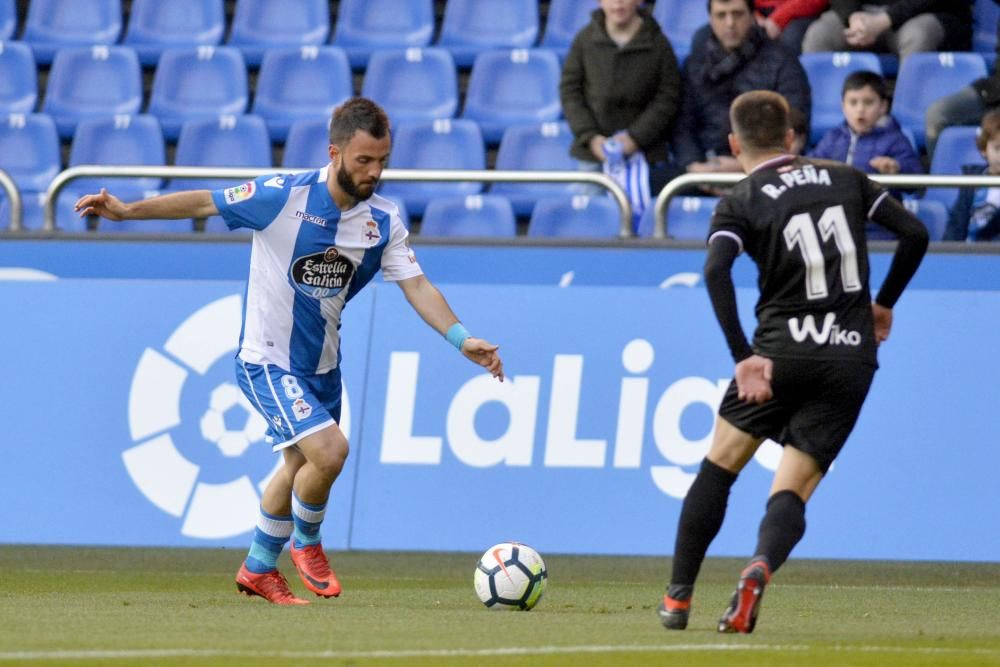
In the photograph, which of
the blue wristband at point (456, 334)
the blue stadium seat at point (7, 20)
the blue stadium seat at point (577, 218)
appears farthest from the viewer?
the blue stadium seat at point (7, 20)

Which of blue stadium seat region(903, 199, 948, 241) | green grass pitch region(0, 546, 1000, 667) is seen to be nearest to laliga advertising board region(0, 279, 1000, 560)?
green grass pitch region(0, 546, 1000, 667)

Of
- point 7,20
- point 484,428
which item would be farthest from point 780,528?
point 7,20

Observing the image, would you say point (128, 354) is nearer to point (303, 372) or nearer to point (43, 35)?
point (303, 372)

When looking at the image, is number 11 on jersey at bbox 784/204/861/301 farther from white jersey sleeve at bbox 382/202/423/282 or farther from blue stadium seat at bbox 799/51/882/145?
blue stadium seat at bbox 799/51/882/145

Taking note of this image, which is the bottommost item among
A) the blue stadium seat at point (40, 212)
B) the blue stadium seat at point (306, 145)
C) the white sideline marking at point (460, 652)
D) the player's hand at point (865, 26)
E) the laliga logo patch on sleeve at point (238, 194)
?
the blue stadium seat at point (40, 212)

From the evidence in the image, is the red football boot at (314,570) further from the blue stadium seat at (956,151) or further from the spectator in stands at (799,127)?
the blue stadium seat at (956,151)

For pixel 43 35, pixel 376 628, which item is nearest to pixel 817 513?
pixel 376 628

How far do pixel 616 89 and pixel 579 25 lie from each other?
2.01 meters

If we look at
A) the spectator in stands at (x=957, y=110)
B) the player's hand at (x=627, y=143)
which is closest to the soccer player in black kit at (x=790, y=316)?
the player's hand at (x=627, y=143)

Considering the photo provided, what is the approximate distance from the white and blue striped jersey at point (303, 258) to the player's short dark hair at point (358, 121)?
13.3 inches

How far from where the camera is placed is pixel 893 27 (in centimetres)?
1234

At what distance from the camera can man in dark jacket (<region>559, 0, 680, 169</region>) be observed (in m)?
11.4

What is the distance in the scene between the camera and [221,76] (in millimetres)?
13328

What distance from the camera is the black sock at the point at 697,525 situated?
6.18 meters
